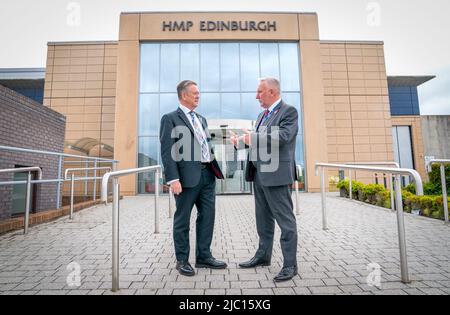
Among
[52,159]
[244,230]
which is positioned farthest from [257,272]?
[52,159]

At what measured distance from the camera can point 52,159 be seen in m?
7.30

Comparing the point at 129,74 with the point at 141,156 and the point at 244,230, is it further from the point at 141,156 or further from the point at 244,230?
the point at 244,230

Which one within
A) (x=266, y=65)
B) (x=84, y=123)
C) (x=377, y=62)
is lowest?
(x=84, y=123)

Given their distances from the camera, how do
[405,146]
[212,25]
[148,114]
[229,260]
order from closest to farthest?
[229,260] → [148,114] → [212,25] → [405,146]

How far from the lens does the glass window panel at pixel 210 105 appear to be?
36.1ft

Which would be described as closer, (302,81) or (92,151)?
(302,81)

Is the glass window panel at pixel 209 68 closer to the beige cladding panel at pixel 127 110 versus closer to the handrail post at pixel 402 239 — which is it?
the beige cladding panel at pixel 127 110

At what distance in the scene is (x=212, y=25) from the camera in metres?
11.3

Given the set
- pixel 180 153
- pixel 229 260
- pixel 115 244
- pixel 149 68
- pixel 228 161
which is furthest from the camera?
pixel 149 68

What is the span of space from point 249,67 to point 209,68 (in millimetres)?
1815

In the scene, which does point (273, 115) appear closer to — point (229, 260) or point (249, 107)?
point (229, 260)

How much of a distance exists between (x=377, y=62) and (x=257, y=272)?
17019 mm

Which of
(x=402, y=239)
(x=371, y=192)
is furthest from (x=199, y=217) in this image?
(x=371, y=192)

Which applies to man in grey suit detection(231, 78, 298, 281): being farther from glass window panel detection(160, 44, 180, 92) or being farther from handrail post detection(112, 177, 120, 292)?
glass window panel detection(160, 44, 180, 92)
